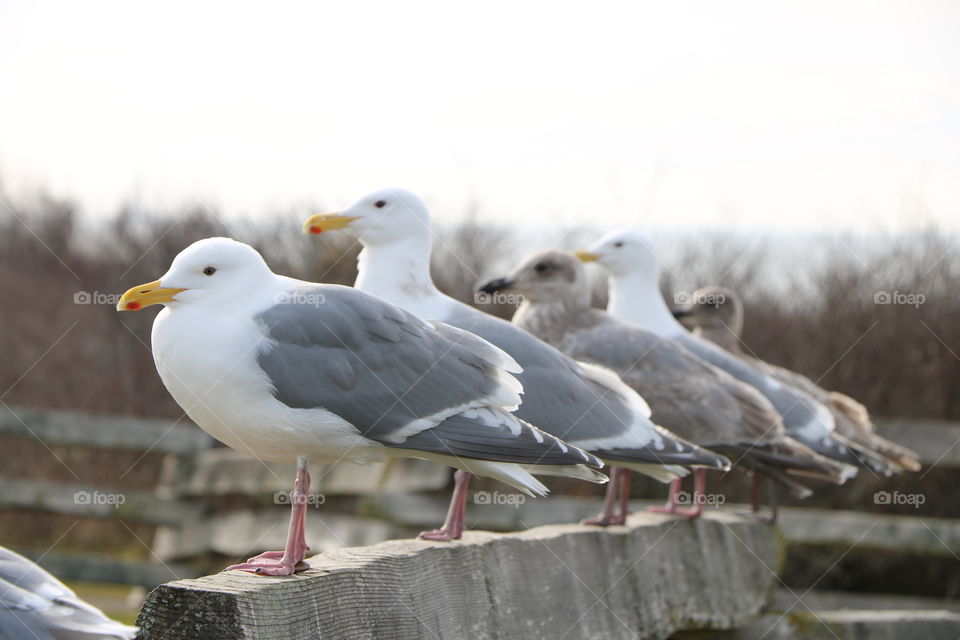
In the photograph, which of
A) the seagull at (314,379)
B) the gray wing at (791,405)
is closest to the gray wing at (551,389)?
the seagull at (314,379)

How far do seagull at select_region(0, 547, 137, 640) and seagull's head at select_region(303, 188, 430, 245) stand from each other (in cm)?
155

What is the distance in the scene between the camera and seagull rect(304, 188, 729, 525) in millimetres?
4031

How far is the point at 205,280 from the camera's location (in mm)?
2930

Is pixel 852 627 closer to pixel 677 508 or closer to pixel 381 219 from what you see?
pixel 677 508

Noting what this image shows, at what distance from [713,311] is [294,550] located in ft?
15.4

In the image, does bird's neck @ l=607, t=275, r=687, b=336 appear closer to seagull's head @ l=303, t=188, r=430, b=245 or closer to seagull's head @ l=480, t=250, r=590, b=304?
seagull's head @ l=480, t=250, r=590, b=304

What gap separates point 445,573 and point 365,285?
144 centimetres

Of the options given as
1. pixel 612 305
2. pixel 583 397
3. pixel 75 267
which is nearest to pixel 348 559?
pixel 583 397

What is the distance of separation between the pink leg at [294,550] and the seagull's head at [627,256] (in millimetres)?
3521

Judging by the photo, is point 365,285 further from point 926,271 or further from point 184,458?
point 926,271

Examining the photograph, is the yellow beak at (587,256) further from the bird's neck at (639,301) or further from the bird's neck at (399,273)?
the bird's neck at (399,273)

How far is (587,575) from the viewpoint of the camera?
3.85 metres

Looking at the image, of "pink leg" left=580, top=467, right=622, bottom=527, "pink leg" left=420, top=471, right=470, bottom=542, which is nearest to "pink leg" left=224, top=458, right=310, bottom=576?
"pink leg" left=420, top=471, right=470, bottom=542

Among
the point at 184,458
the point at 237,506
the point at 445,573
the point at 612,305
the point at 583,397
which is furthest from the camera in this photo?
the point at 237,506
